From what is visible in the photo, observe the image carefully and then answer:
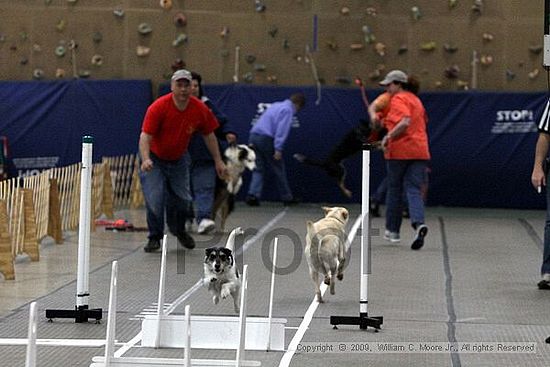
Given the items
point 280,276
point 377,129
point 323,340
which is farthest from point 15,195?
point 377,129

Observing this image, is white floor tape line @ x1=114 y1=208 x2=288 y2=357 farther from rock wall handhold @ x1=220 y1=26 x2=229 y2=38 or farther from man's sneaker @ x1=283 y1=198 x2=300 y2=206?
rock wall handhold @ x1=220 y1=26 x2=229 y2=38

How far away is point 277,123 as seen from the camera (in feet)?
60.1

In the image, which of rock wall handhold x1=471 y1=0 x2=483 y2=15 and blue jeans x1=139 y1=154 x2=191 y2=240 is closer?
blue jeans x1=139 y1=154 x2=191 y2=240

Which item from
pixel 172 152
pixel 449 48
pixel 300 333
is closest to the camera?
→ pixel 300 333

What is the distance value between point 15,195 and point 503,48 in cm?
976

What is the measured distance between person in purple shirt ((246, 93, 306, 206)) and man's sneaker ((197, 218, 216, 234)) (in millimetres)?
4170

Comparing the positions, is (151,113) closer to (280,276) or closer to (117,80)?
(280,276)

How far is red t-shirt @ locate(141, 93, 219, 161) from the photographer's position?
479 inches

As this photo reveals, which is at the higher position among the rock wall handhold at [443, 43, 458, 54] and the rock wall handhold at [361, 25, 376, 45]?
the rock wall handhold at [361, 25, 376, 45]

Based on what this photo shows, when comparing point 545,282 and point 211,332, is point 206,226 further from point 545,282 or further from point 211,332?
point 211,332

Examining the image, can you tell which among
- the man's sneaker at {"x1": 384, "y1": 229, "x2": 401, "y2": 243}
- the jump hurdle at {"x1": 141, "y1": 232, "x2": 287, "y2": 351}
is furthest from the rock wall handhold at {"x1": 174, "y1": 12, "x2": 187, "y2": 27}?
the jump hurdle at {"x1": 141, "y1": 232, "x2": 287, "y2": 351}

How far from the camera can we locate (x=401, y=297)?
10.2 m

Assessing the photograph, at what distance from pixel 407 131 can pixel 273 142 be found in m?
5.36

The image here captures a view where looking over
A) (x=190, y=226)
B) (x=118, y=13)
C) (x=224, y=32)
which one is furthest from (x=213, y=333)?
(x=118, y=13)
